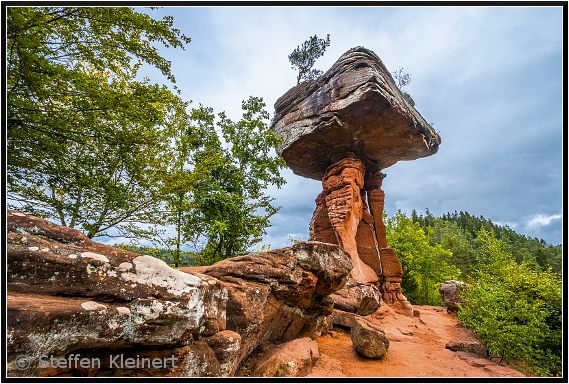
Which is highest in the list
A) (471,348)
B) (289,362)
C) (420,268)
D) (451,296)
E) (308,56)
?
(308,56)

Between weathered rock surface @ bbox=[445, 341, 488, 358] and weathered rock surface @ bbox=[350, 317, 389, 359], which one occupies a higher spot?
weathered rock surface @ bbox=[350, 317, 389, 359]

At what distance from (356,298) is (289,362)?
19.3 ft

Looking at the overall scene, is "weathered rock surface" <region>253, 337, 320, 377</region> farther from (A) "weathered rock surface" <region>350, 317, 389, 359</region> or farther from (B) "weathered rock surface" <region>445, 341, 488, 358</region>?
(B) "weathered rock surface" <region>445, 341, 488, 358</region>

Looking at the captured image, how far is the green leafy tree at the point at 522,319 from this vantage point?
5000mm

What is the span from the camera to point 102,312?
2545mm

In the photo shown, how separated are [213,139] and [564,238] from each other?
12.2m

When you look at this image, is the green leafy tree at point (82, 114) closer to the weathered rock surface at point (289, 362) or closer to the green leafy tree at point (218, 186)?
the green leafy tree at point (218, 186)

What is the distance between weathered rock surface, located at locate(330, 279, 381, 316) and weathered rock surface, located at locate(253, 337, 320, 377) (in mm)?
4252

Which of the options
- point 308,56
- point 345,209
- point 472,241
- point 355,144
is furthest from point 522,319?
point 472,241

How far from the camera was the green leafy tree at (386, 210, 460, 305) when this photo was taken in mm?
22359

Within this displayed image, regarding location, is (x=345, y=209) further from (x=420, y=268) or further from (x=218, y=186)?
(x=420, y=268)

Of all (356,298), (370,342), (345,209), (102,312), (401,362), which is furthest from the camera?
(345,209)

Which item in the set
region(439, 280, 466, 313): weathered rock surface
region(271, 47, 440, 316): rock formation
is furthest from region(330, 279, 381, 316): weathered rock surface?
region(439, 280, 466, 313): weathered rock surface

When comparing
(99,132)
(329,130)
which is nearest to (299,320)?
(99,132)
